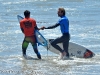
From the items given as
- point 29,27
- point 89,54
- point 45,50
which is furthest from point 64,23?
point 45,50

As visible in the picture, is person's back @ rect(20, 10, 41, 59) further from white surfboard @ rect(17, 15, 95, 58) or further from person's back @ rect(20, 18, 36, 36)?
white surfboard @ rect(17, 15, 95, 58)

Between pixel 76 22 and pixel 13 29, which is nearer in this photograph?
pixel 13 29

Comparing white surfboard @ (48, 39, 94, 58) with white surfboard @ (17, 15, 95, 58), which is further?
white surfboard @ (48, 39, 94, 58)

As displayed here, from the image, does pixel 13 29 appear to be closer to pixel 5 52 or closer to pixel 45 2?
pixel 5 52

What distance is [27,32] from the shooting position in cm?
1568

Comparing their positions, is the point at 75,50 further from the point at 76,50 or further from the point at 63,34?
the point at 63,34

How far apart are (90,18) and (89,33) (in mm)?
5618

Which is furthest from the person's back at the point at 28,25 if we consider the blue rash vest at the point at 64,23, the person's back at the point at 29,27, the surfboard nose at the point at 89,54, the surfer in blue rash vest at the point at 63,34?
the surfboard nose at the point at 89,54

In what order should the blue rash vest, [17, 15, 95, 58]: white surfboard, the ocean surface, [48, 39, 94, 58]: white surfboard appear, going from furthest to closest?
[48, 39, 94, 58]: white surfboard, [17, 15, 95, 58]: white surfboard, the blue rash vest, the ocean surface

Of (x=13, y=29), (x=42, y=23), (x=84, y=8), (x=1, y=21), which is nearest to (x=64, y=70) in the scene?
(x=13, y=29)

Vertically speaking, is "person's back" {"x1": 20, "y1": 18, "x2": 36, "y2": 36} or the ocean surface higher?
"person's back" {"x1": 20, "y1": 18, "x2": 36, "y2": 36}

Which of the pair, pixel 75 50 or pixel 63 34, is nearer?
pixel 63 34

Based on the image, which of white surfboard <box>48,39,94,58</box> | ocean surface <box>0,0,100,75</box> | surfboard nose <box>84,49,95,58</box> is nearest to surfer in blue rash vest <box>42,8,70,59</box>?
ocean surface <box>0,0,100,75</box>

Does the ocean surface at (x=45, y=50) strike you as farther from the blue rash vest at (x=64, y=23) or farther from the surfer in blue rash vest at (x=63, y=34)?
the blue rash vest at (x=64, y=23)
